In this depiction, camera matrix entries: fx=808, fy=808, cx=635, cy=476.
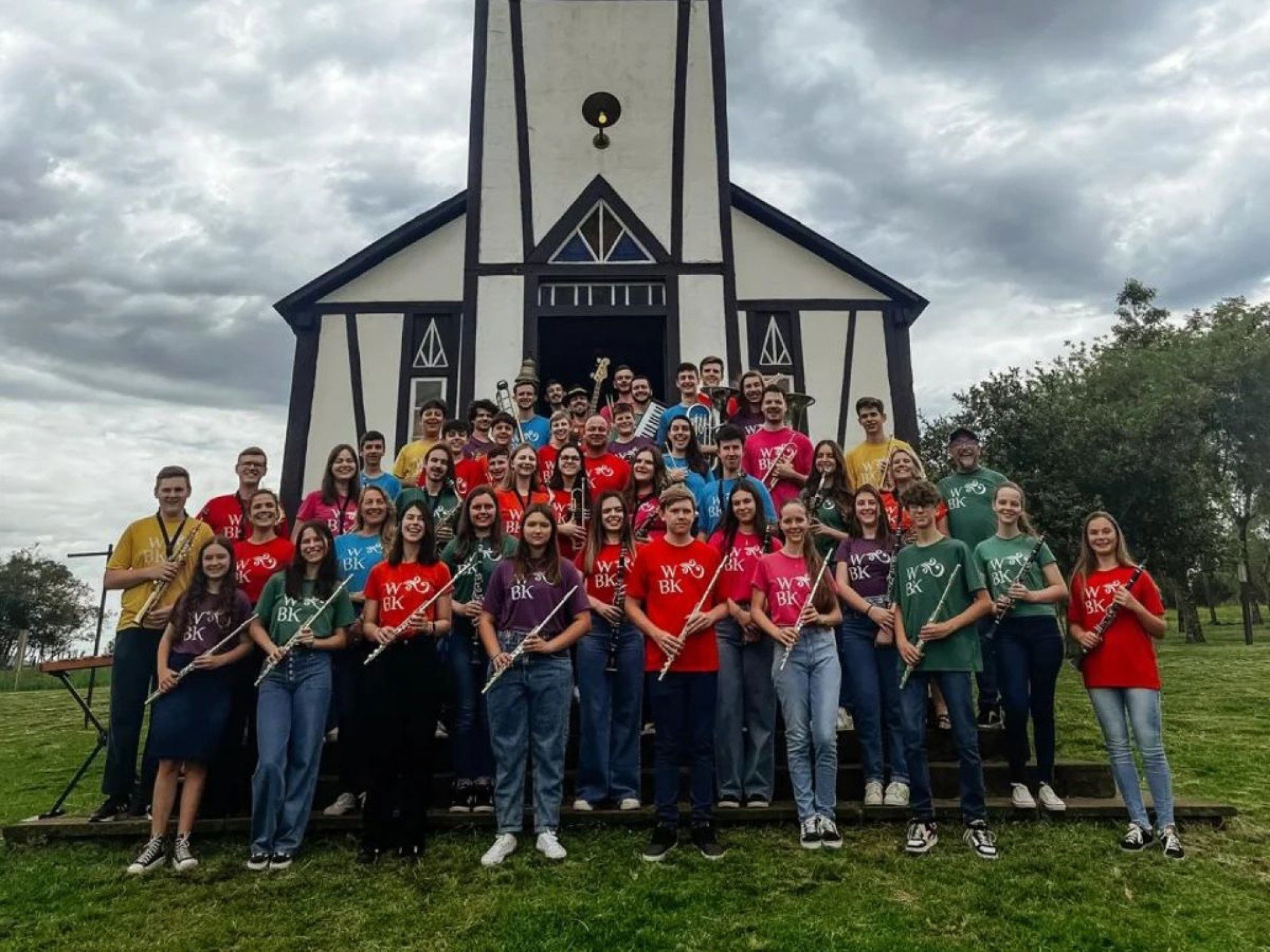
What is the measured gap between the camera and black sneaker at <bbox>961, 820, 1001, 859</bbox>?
412 centimetres

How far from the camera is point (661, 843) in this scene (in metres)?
4.15

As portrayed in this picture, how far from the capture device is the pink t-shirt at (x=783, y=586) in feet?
14.7

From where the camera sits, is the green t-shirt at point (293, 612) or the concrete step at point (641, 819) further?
the concrete step at point (641, 819)

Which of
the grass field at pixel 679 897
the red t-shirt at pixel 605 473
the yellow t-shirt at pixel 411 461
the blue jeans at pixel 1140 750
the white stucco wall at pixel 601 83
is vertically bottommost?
the grass field at pixel 679 897

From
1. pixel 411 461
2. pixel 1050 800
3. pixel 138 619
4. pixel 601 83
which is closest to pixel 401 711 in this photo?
pixel 138 619

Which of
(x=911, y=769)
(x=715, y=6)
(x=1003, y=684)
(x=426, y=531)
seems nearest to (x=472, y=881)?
(x=426, y=531)

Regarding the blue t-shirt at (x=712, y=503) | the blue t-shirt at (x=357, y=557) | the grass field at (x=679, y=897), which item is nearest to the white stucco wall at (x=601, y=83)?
the blue t-shirt at (x=712, y=503)

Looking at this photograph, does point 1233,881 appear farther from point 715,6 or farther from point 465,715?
point 715,6

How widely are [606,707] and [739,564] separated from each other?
1.11m

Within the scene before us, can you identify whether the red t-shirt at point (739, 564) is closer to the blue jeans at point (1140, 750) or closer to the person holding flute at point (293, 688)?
the blue jeans at point (1140, 750)

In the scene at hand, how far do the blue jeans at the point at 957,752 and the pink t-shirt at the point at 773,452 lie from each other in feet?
5.95

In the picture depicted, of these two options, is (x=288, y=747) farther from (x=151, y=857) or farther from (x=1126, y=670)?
(x=1126, y=670)

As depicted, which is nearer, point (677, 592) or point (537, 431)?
point (677, 592)

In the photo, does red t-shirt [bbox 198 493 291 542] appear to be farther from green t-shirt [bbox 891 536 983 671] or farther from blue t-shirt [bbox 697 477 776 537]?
green t-shirt [bbox 891 536 983 671]
